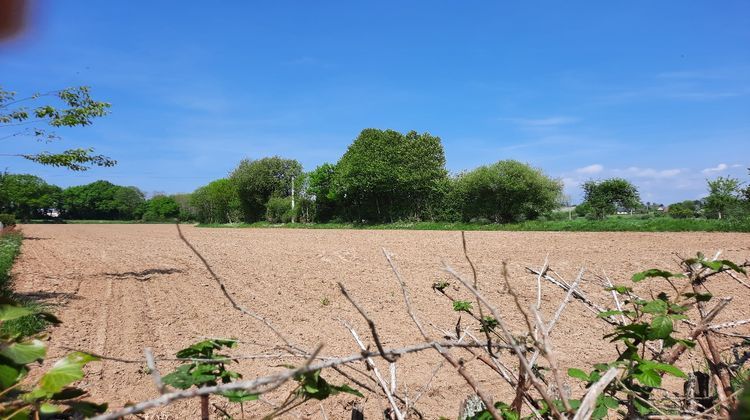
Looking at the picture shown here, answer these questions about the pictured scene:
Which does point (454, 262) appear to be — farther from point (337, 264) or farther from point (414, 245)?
point (414, 245)

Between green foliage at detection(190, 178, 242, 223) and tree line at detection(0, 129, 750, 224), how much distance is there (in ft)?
9.69

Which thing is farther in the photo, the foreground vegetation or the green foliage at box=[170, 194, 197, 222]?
the green foliage at box=[170, 194, 197, 222]

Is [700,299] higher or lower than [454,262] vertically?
higher

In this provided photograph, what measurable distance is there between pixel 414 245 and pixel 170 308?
44.2 feet

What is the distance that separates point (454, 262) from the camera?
14.6 metres

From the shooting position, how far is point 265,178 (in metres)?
54.5

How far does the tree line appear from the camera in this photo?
3822 cm

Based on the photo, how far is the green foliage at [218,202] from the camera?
60.8m

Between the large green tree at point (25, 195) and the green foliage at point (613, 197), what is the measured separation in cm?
3818

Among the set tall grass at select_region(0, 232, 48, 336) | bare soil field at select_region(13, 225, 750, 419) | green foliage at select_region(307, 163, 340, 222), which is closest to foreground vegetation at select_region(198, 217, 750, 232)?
bare soil field at select_region(13, 225, 750, 419)

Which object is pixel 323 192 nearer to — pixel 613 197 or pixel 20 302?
pixel 613 197

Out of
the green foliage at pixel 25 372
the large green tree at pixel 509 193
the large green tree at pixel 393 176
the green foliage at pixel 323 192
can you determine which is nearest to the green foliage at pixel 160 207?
the green foliage at pixel 323 192

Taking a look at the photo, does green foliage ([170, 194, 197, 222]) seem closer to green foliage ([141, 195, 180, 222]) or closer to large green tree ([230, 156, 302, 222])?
green foliage ([141, 195, 180, 222])

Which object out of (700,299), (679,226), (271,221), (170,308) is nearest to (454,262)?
(170,308)
